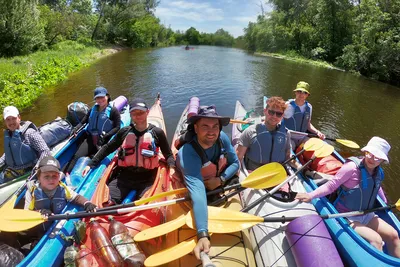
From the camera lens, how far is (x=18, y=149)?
3.51 m

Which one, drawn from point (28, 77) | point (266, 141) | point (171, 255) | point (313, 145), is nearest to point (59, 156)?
point (171, 255)

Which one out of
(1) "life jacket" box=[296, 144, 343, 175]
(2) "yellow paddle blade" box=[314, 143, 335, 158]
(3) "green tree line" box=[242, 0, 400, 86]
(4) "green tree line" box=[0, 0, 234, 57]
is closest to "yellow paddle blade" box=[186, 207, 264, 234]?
(2) "yellow paddle blade" box=[314, 143, 335, 158]

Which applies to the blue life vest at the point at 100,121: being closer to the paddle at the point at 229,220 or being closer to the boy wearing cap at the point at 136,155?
the boy wearing cap at the point at 136,155

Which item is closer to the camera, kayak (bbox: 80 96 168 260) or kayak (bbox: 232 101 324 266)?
kayak (bbox: 232 101 324 266)

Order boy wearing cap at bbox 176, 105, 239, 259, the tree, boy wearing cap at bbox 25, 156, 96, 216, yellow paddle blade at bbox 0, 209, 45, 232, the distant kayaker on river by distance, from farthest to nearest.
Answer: the tree, the distant kayaker on river, boy wearing cap at bbox 25, 156, 96, 216, yellow paddle blade at bbox 0, 209, 45, 232, boy wearing cap at bbox 176, 105, 239, 259

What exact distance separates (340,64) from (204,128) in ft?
82.8

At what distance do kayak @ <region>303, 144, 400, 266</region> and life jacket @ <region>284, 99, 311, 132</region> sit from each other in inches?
89.1

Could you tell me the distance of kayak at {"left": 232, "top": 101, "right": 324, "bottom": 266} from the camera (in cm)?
232

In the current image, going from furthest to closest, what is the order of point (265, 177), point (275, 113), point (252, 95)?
point (252, 95)
point (275, 113)
point (265, 177)

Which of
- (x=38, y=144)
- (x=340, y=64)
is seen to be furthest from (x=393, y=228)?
(x=340, y=64)

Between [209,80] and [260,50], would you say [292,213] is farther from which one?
[260,50]

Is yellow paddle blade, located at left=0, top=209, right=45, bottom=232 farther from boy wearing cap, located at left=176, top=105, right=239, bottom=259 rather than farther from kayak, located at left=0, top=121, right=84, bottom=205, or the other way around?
boy wearing cap, located at left=176, top=105, right=239, bottom=259

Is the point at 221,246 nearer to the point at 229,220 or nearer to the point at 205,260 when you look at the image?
the point at 229,220

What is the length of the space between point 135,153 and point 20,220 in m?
1.32
